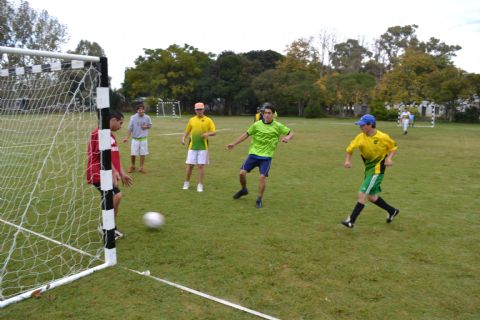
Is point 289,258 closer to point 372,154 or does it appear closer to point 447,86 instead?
point 372,154

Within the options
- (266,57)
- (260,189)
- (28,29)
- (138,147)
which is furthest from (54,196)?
(266,57)

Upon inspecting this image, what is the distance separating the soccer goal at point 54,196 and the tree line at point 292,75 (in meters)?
31.3

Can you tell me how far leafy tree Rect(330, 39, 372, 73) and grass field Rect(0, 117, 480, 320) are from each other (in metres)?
58.5

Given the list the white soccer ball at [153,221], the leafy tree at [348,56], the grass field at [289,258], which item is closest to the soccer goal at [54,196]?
the grass field at [289,258]

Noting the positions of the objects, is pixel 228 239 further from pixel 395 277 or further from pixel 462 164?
pixel 462 164

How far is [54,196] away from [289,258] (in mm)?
5213

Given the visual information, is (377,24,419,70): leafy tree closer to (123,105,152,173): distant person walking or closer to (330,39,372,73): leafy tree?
(330,39,372,73): leafy tree

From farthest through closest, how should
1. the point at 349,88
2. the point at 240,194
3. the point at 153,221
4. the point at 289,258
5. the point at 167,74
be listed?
the point at 167,74 < the point at 349,88 < the point at 240,194 < the point at 153,221 < the point at 289,258

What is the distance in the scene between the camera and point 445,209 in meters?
7.61

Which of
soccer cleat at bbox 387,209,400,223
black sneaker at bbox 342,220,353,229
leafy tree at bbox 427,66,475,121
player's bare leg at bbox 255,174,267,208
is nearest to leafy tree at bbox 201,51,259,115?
leafy tree at bbox 427,66,475,121

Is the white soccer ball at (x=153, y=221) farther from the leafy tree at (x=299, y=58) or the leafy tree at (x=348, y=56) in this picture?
the leafy tree at (x=348, y=56)

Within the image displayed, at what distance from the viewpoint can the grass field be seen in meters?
3.91

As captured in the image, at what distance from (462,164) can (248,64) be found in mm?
44222

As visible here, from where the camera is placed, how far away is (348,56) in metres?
66.2
